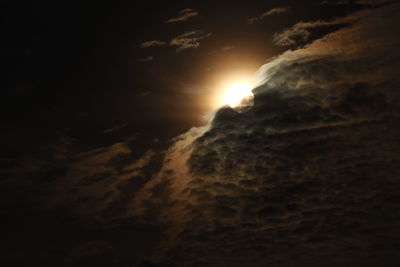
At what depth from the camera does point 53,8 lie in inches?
92.4

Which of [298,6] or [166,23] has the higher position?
[166,23]

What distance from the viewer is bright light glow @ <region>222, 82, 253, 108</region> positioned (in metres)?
3.33

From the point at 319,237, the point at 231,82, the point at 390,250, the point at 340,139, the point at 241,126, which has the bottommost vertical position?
the point at 390,250

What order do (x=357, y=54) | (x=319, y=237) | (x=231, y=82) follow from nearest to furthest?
(x=357, y=54)
(x=231, y=82)
(x=319, y=237)

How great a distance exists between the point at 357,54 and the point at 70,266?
297 inches

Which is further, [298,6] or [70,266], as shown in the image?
[70,266]

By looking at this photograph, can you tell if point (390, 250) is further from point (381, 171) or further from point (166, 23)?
point (166, 23)

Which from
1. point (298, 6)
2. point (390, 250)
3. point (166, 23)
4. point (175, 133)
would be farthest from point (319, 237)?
point (166, 23)

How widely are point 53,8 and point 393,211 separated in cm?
640

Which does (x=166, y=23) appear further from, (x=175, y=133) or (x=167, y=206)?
(x=167, y=206)

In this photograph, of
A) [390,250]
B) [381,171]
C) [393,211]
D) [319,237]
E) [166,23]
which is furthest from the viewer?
[390,250]

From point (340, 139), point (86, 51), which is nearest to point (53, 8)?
point (86, 51)

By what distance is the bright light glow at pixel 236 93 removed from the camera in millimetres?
3330

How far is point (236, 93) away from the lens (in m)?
3.43
